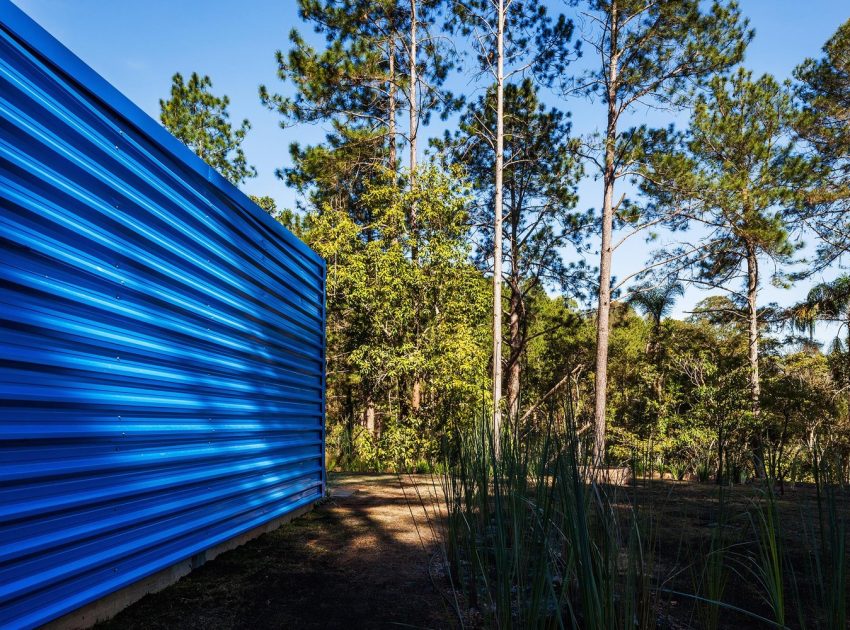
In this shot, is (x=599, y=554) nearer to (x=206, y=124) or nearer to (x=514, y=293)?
(x=514, y=293)

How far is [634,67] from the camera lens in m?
11.1

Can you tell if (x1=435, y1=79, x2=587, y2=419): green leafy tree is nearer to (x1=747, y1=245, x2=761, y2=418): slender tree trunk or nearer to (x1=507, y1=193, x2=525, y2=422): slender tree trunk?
(x1=507, y1=193, x2=525, y2=422): slender tree trunk

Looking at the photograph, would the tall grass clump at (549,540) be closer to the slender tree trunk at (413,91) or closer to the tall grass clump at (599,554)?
the tall grass clump at (599,554)

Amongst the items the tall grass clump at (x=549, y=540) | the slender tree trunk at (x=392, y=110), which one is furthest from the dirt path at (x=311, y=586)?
the slender tree trunk at (x=392, y=110)

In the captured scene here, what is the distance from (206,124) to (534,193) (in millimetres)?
9574

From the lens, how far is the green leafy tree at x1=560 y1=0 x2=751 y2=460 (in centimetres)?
1032

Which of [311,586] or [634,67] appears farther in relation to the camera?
[634,67]

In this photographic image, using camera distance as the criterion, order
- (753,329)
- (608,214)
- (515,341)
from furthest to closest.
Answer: (515,341)
(753,329)
(608,214)

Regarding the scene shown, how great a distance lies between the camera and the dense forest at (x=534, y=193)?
9578 millimetres

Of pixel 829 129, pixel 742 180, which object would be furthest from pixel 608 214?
pixel 829 129

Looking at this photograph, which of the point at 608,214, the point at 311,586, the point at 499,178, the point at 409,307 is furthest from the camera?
the point at 608,214

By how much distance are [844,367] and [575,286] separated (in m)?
6.79

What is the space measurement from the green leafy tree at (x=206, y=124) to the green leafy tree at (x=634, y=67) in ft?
31.5

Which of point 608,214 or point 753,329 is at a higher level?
point 608,214
